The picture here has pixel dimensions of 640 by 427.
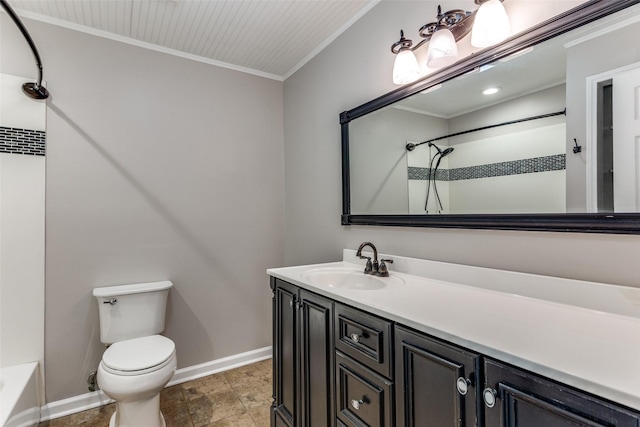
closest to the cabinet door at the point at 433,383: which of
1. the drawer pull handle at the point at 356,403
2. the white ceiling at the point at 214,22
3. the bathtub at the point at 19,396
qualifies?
the drawer pull handle at the point at 356,403

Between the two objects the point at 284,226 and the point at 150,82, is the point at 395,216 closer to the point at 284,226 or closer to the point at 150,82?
the point at 284,226

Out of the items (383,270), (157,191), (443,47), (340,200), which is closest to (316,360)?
(383,270)

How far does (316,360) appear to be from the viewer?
138 centimetres

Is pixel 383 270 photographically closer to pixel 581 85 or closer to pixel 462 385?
pixel 462 385

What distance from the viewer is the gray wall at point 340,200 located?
1042mm

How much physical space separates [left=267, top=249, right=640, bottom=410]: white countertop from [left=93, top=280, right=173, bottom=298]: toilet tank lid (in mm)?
1244

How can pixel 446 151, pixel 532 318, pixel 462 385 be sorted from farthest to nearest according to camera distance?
1. pixel 446 151
2. pixel 532 318
3. pixel 462 385

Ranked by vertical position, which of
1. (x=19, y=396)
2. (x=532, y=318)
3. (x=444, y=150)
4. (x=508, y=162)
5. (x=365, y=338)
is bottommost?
(x=19, y=396)

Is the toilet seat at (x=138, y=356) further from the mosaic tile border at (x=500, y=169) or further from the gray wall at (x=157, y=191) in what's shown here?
the mosaic tile border at (x=500, y=169)

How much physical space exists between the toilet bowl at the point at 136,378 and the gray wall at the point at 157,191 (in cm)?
54

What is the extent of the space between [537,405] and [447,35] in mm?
1378

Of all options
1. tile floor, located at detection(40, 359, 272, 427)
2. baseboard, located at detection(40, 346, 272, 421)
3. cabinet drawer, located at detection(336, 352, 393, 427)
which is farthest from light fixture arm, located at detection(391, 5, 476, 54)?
baseboard, located at detection(40, 346, 272, 421)

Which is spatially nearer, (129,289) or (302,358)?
(302,358)

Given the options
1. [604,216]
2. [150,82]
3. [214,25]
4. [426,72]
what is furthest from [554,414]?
[150,82]
